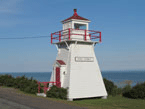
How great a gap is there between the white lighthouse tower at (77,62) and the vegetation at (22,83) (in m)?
2.20

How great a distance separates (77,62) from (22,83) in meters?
5.97

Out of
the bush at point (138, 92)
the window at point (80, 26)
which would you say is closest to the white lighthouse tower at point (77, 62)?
the window at point (80, 26)

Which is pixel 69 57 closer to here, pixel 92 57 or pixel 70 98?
pixel 92 57

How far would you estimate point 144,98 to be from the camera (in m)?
20.3

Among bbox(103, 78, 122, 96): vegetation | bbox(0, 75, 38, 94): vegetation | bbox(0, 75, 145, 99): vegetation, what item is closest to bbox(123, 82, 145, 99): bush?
bbox(0, 75, 145, 99): vegetation

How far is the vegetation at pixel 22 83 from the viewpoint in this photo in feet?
59.9

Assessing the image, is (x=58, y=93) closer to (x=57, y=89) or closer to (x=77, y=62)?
(x=57, y=89)

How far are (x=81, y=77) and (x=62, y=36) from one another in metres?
4.14

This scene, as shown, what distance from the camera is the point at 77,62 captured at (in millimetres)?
18812

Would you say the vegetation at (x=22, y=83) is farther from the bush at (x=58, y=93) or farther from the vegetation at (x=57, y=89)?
the bush at (x=58, y=93)

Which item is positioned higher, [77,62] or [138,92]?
[77,62]

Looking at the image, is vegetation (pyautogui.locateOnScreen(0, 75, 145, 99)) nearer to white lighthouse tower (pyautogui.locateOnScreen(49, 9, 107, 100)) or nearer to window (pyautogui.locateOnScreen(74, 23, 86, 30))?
white lighthouse tower (pyautogui.locateOnScreen(49, 9, 107, 100))

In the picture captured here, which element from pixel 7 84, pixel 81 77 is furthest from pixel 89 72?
pixel 7 84

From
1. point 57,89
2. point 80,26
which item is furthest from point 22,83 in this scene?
point 80,26
